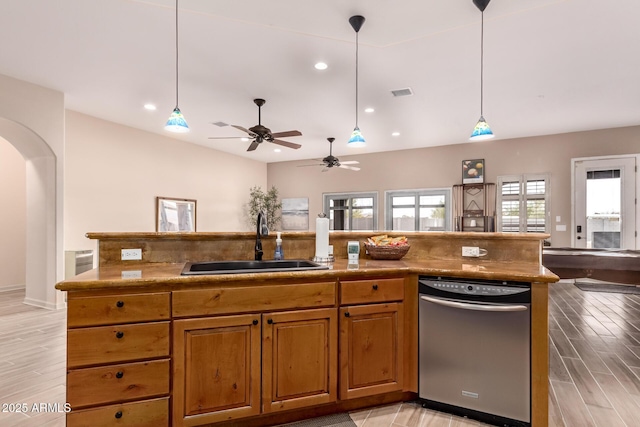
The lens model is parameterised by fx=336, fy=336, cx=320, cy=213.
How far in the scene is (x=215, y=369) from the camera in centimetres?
186

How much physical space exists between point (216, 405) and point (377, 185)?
299 inches

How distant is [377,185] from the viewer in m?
8.94

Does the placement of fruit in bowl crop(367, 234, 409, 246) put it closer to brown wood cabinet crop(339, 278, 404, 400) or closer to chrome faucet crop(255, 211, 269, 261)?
brown wood cabinet crop(339, 278, 404, 400)

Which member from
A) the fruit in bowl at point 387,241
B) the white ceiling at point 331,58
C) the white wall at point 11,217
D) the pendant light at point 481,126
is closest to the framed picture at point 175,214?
the white ceiling at point 331,58

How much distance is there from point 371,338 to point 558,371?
5.95ft

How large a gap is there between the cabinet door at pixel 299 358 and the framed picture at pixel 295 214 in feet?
25.5

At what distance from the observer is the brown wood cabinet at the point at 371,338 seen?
2.09m

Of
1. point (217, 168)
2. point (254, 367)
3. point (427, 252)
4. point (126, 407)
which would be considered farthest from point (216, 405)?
point (217, 168)

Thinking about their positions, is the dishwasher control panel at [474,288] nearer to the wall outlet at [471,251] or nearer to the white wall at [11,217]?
the wall outlet at [471,251]

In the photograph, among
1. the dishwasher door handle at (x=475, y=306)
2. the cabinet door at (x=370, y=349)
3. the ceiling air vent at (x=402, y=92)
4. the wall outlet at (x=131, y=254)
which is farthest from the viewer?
the ceiling air vent at (x=402, y=92)

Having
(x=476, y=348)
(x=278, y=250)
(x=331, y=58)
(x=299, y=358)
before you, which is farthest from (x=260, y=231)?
(x=331, y=58)

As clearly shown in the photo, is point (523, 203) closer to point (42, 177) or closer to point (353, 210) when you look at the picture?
point (353, 210)

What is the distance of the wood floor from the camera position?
6.96ft

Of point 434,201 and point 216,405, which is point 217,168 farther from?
point 216,405
